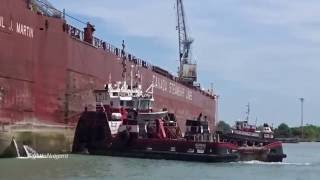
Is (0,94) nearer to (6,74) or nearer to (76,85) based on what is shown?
(6,74)

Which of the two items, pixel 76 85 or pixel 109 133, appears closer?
pixel 109 133

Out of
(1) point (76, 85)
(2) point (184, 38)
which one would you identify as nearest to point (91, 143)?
(1) point (76, 85)

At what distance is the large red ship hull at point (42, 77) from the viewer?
37906 mm

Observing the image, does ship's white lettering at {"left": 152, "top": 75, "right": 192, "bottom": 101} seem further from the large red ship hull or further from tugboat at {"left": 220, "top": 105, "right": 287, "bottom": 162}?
tugboat at {"left": 220, "top": 105, "right": 287, "bottom": 162}

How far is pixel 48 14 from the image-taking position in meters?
46.4

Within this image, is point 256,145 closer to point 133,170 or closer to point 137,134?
point 137,134

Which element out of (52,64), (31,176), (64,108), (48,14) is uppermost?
(48,14)

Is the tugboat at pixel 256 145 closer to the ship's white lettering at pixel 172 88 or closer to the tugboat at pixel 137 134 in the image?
the tugboat at pixel 137 134

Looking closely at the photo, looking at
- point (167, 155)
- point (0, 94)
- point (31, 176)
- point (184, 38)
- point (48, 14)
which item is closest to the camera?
point (31, 176)

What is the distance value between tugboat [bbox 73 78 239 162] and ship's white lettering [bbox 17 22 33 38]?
644cm

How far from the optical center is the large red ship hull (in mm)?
37906

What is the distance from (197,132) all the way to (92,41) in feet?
42.5

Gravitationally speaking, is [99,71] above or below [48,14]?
below

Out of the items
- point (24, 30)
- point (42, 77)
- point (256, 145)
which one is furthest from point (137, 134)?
point (24, 30)
